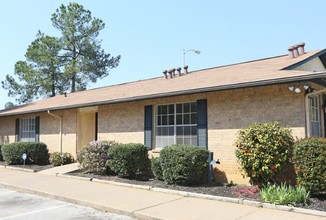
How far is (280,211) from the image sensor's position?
6902 millimetres

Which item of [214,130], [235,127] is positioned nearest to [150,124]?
[214,130]

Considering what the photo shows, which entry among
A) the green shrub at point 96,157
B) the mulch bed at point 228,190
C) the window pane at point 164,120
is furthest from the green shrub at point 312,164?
the green shrub at point 96,157

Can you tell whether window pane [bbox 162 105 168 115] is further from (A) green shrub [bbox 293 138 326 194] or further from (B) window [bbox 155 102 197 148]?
(A) green shrub [bbox 293 138 326 194]

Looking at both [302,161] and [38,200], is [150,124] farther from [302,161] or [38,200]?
[302,161]

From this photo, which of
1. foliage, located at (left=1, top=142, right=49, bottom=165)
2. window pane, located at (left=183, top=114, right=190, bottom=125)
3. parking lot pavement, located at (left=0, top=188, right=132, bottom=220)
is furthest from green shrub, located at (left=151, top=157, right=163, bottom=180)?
foliage, located at (left=1, top=142, right=49, bottom=165)

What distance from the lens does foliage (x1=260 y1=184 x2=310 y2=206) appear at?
7184 mm

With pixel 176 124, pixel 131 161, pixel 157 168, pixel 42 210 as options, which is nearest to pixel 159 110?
pixel 176 124

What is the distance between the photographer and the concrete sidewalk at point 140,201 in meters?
6.70

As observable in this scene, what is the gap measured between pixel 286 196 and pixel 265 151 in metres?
1.46

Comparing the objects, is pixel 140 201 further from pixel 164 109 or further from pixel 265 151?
pixel 164 109

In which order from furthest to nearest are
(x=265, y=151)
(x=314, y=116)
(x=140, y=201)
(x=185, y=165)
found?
(x=314, y=116), (x=185, y=165), (x=265, y=151), (x=140, y=201)

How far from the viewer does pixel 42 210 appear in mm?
7691

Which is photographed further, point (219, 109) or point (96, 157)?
point (96, 157)

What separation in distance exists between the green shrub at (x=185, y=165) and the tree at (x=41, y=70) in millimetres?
26233
